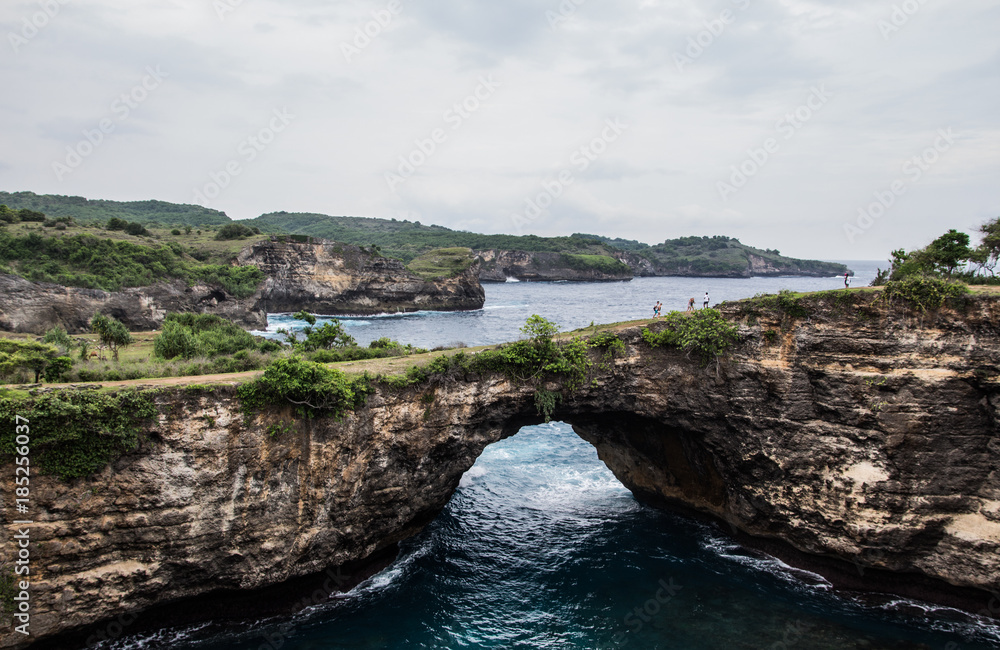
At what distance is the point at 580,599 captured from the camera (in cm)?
1739

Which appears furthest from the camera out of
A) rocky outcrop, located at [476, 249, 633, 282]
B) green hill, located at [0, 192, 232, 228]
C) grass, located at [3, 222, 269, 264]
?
rocky outcrop, located at [476, 249, 633, 282]

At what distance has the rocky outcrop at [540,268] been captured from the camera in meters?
154

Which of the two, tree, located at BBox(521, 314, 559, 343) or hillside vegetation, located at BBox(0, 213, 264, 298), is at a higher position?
hillside vegetation, located at BBox(0, 213, 264, 298)

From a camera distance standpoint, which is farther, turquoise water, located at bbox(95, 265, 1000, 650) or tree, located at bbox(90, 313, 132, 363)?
tree, located at bbox(90, 313, 132, 363)

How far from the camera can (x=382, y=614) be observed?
16.7 metres

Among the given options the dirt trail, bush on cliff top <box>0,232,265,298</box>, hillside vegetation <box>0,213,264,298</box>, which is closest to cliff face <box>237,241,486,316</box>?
hillside vegetation <box>0,213,264,298</box>

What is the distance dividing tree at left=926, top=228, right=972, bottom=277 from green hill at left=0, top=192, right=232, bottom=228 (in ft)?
420

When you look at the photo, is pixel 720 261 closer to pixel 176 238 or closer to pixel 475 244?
pixel 475 244

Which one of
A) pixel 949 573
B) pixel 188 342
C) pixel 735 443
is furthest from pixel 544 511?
pixel 188 342

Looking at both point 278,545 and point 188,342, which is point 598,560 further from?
point 188,342

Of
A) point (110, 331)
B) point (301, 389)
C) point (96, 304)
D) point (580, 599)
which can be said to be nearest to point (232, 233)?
point (96, 304)

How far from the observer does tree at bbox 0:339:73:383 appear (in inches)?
621

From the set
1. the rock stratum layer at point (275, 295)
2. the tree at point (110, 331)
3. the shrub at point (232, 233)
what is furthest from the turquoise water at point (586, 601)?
the shrub at point (232, 233)

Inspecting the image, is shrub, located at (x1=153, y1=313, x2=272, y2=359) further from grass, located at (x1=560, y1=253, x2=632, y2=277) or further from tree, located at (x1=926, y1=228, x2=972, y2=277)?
grass, located at (x1=560, y1=253, x2=632, y2=277)
